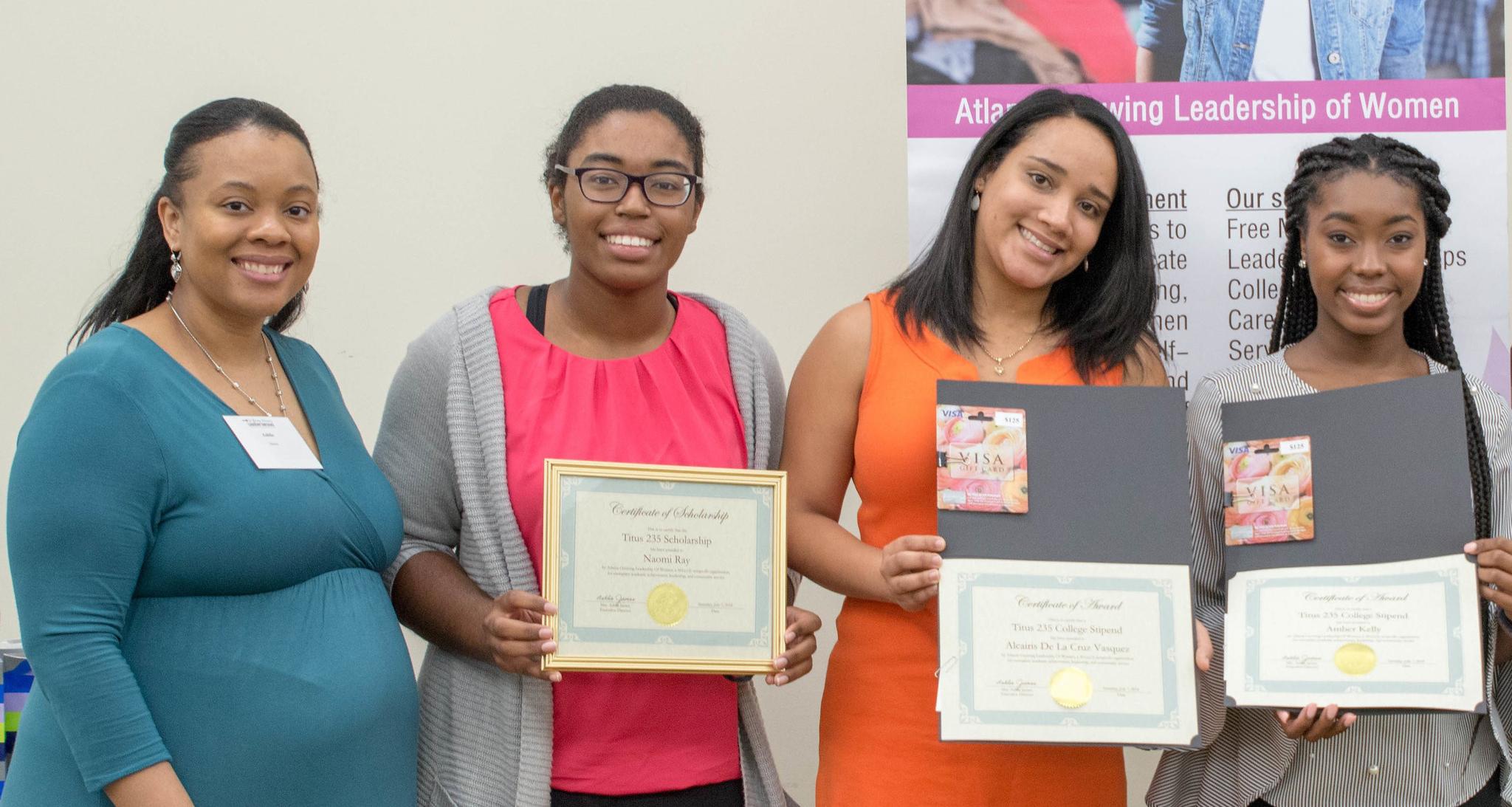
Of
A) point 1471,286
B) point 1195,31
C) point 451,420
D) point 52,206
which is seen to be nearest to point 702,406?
point 451,420

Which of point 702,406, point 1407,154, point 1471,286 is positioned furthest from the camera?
point 1471,286

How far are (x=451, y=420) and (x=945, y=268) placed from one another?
0.96m

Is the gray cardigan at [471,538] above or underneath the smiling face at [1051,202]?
underneath

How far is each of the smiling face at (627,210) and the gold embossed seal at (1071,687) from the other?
96 cm

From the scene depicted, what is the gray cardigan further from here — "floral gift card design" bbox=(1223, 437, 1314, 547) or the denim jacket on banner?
the denim jacket on banner

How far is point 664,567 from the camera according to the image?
2.07 metres

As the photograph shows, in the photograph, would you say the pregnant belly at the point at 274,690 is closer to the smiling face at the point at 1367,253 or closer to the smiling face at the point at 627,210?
the smiling face at the point at 627,210

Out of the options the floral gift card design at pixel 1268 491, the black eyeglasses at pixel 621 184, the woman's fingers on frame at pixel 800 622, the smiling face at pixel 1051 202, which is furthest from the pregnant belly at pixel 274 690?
the floral gift card design at pixel 1268 491

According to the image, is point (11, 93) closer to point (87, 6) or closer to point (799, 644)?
point (87, 6)

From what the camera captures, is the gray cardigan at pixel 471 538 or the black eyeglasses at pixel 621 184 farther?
the black eyeglasses at pixel 621 184

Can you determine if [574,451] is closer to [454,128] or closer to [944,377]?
[944,377]

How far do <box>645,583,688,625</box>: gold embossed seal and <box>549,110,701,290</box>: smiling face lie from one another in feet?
1.83

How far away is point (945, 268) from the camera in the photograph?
8.08 feet

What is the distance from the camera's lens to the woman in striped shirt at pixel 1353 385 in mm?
2211
